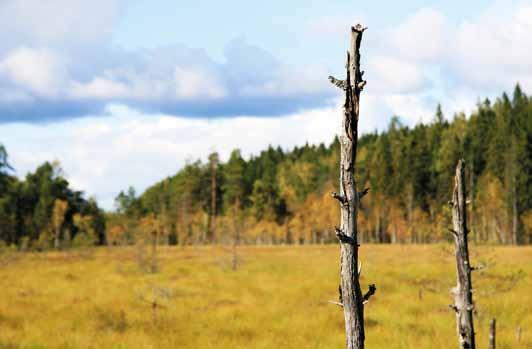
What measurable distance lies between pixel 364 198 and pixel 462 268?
7104 cm

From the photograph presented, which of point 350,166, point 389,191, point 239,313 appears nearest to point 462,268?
point 350,166

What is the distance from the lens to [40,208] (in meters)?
76.8

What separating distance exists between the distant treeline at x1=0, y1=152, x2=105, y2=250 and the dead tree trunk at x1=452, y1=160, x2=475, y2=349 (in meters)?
62.8

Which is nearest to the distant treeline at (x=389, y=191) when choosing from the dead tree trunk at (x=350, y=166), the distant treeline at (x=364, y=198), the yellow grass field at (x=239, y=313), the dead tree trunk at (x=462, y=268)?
the distant treeline at (x=364, y=198)

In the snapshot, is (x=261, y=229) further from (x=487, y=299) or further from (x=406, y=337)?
(x=406, y=337)

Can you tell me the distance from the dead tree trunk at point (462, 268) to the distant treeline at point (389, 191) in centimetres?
5338

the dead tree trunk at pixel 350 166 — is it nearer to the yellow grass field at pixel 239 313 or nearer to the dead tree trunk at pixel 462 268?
the dead tree trunk at pixel 462 268

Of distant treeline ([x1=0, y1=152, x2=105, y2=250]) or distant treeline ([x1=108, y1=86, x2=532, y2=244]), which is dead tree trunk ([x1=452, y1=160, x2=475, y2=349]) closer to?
distant treeline ([x1=108, y1=86, x2=532, y2=244])

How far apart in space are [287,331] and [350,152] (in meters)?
10.6

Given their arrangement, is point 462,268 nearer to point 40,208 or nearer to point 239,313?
point 239,313

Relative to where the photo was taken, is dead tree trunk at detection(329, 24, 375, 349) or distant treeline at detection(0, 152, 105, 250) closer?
dead tree trunk at detection(329, 24, 375, 349)

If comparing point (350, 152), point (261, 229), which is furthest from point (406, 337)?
point (261, 229)

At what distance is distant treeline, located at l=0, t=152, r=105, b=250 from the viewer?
71.4 m

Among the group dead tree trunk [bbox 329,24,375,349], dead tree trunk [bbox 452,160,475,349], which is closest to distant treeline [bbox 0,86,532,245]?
dead tree trunk [bbox 452,160,475,349]
